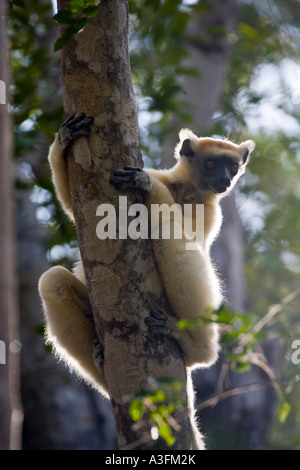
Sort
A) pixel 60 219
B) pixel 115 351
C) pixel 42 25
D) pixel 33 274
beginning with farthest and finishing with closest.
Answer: pixel 33 274
pixel 42 25
pixel 60 219
pixel 115 351

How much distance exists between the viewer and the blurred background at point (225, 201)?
6.47m

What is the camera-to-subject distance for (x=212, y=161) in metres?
5.75

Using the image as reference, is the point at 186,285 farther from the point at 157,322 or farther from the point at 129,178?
the point at 129,178

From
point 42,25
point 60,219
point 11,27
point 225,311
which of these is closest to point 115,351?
point 225,311

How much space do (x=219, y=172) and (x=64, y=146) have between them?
2.22 meters

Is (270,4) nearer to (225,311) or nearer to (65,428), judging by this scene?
(65,428)

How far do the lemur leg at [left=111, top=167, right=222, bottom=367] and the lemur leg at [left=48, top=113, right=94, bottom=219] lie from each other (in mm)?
526

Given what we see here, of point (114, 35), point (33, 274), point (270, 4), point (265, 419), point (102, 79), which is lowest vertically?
→ point (265, 419)

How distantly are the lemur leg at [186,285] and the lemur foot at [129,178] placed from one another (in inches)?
3.3

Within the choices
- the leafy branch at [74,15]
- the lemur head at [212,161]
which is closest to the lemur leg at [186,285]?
the leafy branch at [74,15]

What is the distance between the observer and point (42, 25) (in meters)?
7.50

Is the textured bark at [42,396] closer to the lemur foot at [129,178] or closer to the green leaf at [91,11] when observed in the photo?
the lemur foot at [129,178]

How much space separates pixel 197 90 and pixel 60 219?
4844mm

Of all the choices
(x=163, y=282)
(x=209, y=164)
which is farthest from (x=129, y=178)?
(x=209, y=164)
